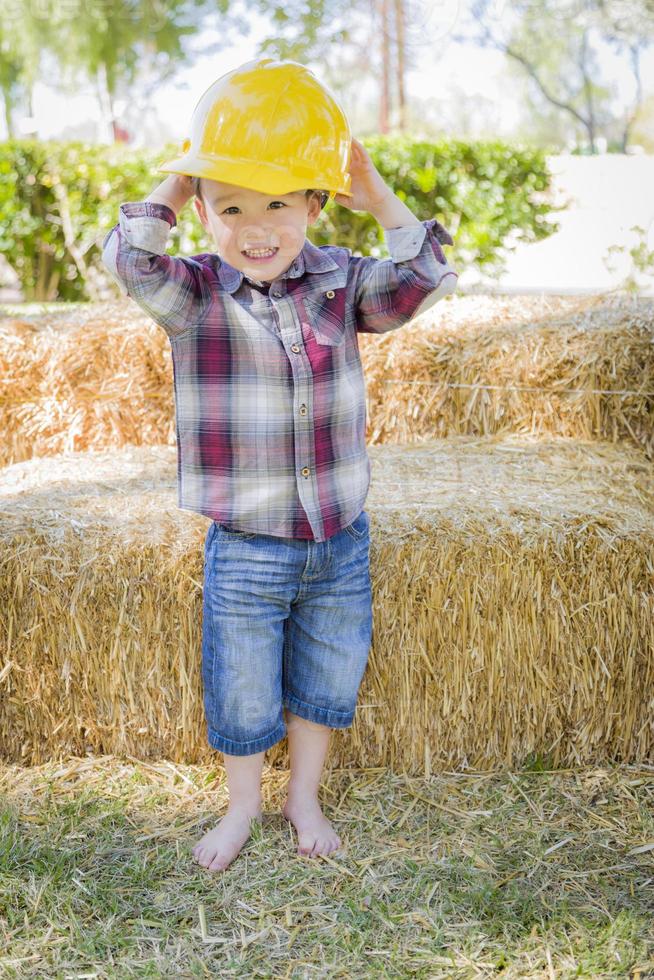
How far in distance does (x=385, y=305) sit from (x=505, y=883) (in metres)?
1.24

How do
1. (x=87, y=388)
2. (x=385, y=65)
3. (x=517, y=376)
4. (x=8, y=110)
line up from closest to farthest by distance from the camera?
(x=517, y=376) < (x=87, y=388) < (x=385, y=65) < (x=8, y=110)

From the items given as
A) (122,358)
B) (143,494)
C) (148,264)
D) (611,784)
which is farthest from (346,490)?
(122,358)

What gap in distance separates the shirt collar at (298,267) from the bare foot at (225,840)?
116 centimetres

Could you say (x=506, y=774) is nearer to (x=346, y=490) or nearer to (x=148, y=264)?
(x=346, y=490)

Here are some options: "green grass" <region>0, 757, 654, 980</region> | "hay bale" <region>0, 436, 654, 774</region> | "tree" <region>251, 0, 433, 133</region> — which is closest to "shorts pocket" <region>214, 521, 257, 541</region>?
"hay bale" <region>0, 436, 654, 774</region>

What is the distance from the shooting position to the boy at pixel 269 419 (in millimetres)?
1896

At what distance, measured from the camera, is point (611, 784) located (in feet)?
7.43

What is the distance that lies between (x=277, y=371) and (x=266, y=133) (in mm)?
476

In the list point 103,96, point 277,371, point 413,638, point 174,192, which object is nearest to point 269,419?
point 277,371

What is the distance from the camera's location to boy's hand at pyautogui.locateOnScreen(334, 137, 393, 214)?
75.9 inches

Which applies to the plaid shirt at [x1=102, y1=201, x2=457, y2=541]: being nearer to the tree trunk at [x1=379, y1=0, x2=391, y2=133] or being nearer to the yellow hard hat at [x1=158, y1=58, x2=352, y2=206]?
the yellow hard hat at [x1=158, y1=58, x2=352, y2=206]

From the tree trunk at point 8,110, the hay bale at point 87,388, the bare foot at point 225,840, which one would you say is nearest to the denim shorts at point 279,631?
the bare foot at point 225,840

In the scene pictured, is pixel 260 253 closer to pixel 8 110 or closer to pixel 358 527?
pixel 358 527

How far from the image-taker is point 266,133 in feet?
5.53
